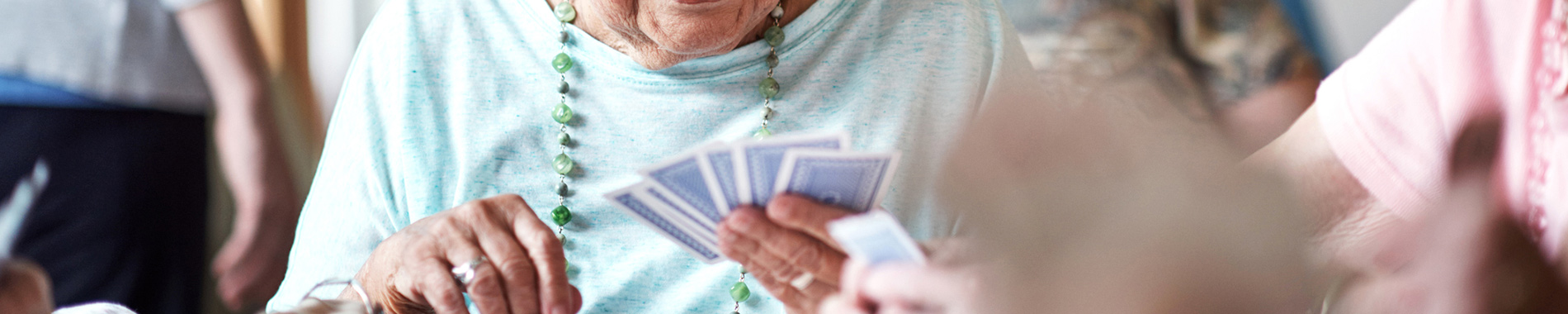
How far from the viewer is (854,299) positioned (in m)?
0.74

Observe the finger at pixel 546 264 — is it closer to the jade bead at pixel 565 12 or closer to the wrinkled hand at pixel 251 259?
the jade bead at pixel 565 12

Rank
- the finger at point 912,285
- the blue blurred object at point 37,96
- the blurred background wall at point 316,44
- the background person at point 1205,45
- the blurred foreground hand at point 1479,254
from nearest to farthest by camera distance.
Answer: the blurred foreground hand at point 1479,254 → the finger at point 912,285 → the background person at point 1205,45 → the blue blurred object at point 37,96 → the blurred background wall at point 316,44

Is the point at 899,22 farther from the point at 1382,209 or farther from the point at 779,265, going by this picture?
the point at 1382,209

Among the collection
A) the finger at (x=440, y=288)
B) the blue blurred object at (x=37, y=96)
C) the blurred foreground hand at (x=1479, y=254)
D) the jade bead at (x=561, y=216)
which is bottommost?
the blue blurred object at (x=37, y=96)

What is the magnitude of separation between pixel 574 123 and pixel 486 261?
288mm

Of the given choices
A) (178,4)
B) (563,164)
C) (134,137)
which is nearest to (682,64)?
(563,164)

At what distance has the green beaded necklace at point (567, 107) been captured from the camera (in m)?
1.14

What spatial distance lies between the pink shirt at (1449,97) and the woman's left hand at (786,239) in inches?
20.3

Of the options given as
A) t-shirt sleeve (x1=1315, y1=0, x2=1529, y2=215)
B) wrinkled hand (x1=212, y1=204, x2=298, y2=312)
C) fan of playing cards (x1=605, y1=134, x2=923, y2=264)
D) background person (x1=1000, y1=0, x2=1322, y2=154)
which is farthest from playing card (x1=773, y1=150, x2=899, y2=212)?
wrinkled hand (x1=212, y1=204, x2=298, y2=312)

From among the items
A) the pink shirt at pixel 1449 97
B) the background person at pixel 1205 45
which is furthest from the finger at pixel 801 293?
the background person at pixel 1205 45

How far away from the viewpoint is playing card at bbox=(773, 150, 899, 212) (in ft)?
2.80

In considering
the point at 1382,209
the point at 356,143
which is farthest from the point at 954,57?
the point at 356,143

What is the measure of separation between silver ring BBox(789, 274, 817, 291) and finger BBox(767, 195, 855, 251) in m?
0.07

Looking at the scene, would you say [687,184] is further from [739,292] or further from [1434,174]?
[1434,174]
